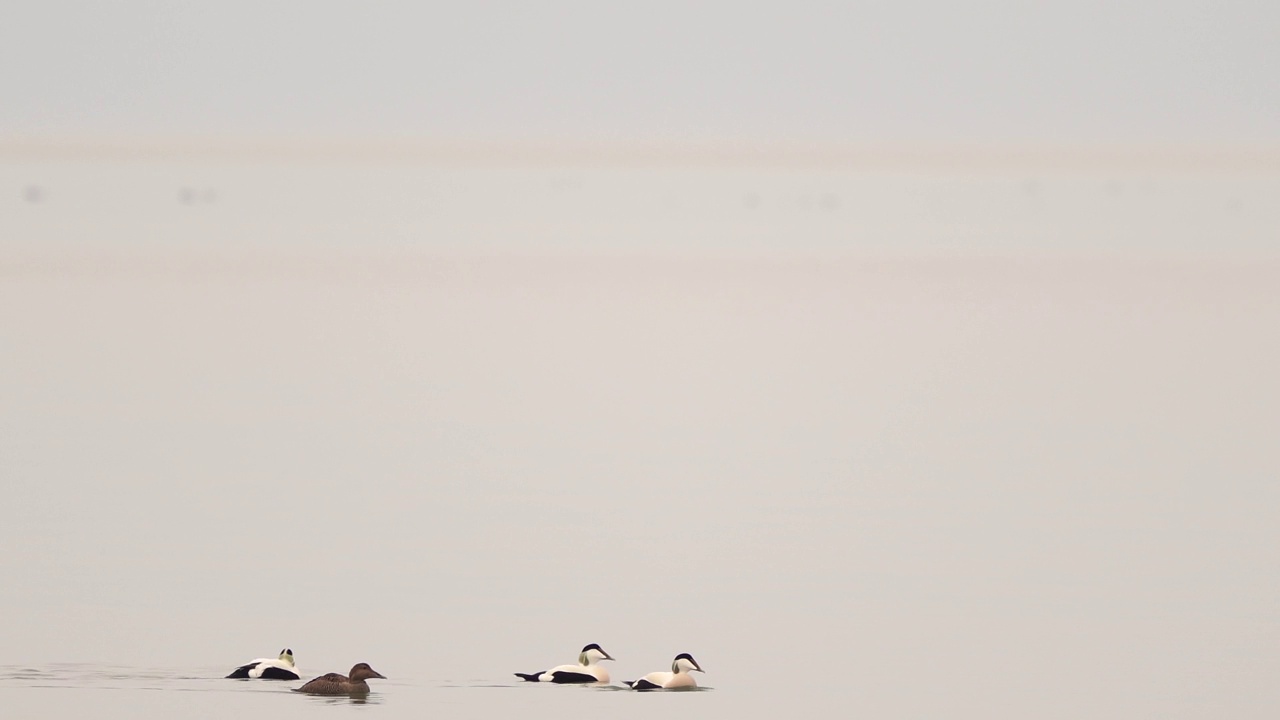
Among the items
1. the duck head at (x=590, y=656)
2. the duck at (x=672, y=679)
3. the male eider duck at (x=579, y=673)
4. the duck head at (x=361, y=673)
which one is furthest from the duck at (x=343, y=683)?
the duck at (x=672, y=679)

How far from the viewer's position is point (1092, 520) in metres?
12.7

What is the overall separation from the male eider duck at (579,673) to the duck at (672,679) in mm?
168

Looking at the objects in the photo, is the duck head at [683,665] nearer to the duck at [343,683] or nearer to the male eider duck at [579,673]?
the male eider duck at [579,673]

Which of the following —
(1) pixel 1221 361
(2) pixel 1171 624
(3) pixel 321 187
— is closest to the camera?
(2) pixel 1171 624

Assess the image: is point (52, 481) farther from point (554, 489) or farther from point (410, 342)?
point (410, 342)

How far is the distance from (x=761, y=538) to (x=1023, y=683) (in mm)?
2737

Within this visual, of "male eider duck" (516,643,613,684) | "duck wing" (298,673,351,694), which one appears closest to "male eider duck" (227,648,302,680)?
"duck wing" (298,673,351,694)

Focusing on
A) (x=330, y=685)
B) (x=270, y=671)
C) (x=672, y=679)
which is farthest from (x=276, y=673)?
(x=672, y=679)

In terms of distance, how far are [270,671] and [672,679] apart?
1607 mm

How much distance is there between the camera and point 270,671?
971 cm

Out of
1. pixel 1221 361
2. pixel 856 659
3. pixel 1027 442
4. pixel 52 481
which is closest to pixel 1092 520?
pixel 1027 442

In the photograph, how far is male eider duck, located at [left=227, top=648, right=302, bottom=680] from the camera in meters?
9.71

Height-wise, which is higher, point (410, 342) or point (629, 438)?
point (410, 342)

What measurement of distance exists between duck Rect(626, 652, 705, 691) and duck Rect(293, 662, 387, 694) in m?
1.07
